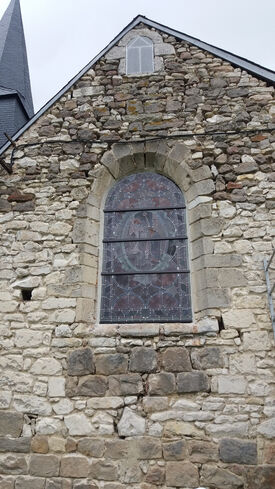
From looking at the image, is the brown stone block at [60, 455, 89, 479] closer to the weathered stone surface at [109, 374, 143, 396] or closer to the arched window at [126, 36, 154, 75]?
the weathered stone surface at [109, 374, 143, 396]

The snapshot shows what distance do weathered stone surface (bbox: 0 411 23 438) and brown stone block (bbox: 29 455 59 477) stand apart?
28 cm

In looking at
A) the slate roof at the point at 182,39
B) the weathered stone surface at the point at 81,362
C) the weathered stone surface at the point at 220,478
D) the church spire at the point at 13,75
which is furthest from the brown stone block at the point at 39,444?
the church spire at the point at 13,75

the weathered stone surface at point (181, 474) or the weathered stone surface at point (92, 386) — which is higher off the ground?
the weathered stone surface at point (92, 386)

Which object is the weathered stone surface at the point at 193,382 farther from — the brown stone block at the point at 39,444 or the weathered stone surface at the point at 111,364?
the brown stone block at the point at 39,444

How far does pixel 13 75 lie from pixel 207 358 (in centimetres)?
797

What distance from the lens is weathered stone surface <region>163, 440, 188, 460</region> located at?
9.95ft

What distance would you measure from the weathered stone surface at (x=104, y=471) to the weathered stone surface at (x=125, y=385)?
578 millimetres

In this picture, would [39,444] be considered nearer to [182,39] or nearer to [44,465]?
[44,465]

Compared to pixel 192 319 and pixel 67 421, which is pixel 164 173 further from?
pixel 67 421

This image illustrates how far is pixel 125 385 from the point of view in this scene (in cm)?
330

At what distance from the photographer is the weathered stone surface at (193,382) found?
3219mm

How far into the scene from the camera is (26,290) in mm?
3814

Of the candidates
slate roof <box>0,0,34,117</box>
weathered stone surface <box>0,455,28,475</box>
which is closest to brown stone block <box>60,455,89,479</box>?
weathered stone surface <box>0,455,28,475</box>

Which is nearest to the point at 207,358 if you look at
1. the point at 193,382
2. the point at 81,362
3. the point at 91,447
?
the point at 193,382
